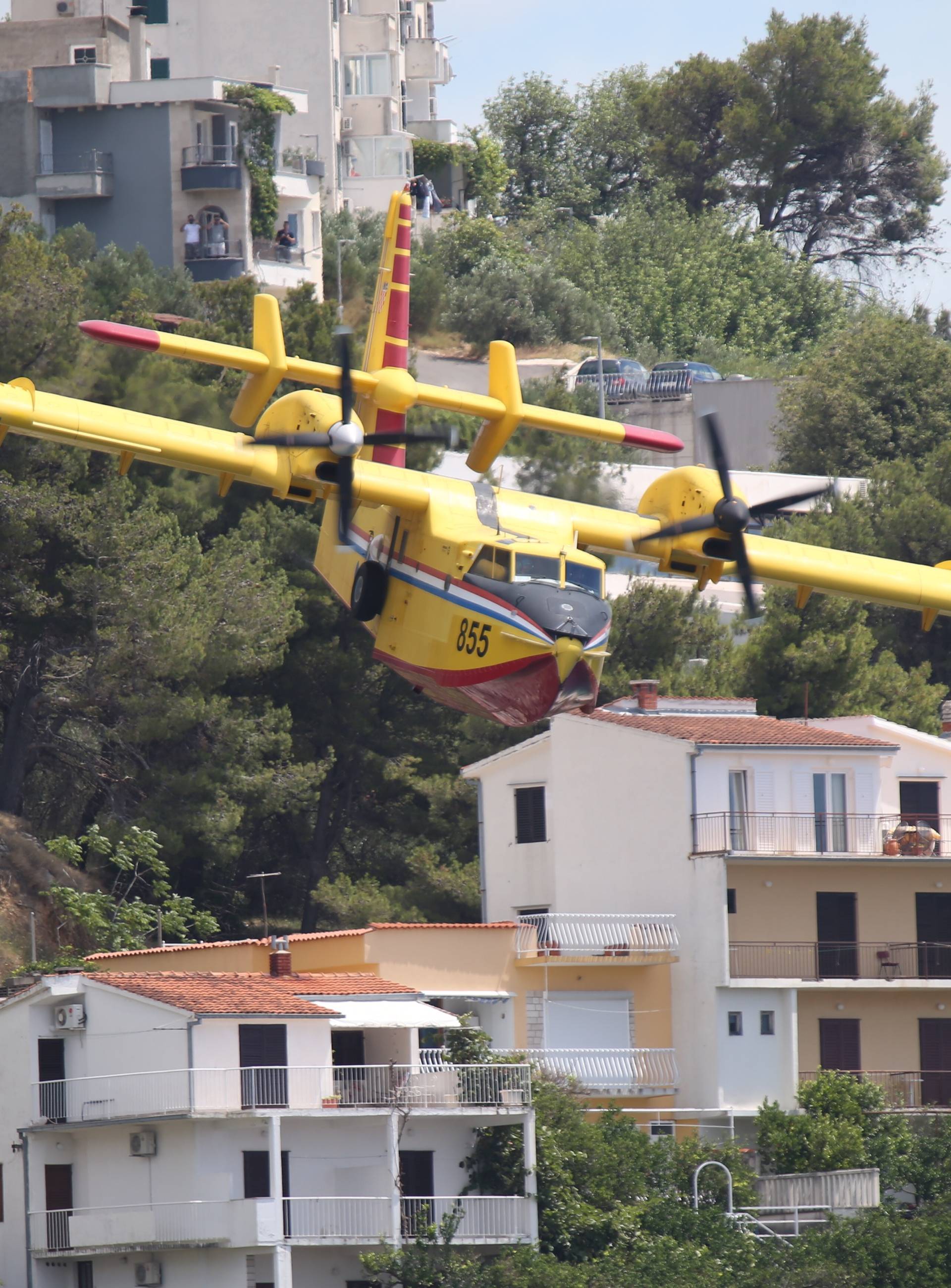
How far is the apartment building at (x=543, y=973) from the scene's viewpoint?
40.5m

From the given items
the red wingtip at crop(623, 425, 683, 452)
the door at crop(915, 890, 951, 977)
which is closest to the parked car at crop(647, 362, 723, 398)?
the door at crop(915, 890, 951, 977)

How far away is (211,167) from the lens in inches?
3123

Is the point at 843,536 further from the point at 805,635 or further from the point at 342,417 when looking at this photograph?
the point at 342,417

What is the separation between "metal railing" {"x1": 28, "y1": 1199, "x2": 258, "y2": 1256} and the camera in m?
34.1

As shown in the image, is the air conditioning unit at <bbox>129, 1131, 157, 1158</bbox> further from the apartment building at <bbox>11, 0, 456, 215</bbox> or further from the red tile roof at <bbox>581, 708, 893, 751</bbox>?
the apartment building at <bbox>11, 0, 456, 215</bbox>

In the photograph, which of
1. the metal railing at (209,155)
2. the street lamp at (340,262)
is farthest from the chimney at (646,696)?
the metal railing at (209,155)

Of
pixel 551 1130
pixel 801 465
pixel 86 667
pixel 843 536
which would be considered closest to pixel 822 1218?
pixel 551 1130

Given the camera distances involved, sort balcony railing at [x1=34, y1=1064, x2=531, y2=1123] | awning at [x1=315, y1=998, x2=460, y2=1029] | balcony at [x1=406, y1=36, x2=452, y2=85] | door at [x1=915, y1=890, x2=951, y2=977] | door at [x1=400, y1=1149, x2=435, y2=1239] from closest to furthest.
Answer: balcony railing at [x1=34, y1=1064, x2=531, y2=1123], door at [x1=400, y1=1149, x2=435, y2=1239], awning at [x1=315, y1=998, x2=460, y2=1029], door at [x1=915, y1=890, x2=951, y2=977], balcony at [x1=406, y1=36, x2=452, y2=85]

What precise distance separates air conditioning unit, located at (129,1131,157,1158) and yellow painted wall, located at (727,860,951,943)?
12.9m

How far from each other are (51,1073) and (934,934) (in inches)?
711

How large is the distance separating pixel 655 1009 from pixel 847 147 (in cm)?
8247

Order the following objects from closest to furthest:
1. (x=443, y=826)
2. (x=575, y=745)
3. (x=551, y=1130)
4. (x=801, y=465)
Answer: (x=551, y=1130) < (x=575, y=745) < (x=443, y=826) < (x=801, y=465)

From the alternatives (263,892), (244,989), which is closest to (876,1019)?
(263,892)

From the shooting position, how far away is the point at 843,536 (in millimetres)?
62281
